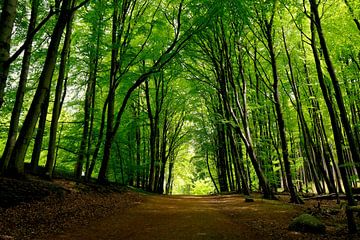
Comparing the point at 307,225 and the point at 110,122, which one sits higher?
the point at 110,122

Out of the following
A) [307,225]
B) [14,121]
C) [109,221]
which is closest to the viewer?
[307,225]

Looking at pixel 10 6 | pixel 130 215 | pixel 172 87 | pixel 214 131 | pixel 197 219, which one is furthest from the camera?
pixel 214 131

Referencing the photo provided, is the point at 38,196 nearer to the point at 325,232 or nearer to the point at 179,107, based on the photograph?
the point at 325,232

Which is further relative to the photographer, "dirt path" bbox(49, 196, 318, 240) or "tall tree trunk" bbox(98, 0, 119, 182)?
"tall tree trunk" bbox(98, 0, 119, 182)

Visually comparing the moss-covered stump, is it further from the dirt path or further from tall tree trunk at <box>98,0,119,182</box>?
tall tree trunk at <box>98,0,119,182</box>

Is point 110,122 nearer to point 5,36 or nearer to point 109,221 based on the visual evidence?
point 109,221

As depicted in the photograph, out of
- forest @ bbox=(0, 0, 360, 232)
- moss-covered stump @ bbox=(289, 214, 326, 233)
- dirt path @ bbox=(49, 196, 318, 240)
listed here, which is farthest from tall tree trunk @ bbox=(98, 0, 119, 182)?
moss-covered stump @ bbox=(289, 214, 326, 233)

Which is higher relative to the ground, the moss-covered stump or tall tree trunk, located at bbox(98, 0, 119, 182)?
tall tree trunk, located at bbox(98, 0, 119, 182)

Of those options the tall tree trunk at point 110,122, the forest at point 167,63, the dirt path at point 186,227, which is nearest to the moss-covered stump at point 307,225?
the dirt path at point 186,227

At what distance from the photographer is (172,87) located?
90.8 ft

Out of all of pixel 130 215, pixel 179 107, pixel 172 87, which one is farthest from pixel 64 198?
pixel 179 107

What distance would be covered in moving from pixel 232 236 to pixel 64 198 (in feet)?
22.3

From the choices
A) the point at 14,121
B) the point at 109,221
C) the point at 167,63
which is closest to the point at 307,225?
the point at 109,221

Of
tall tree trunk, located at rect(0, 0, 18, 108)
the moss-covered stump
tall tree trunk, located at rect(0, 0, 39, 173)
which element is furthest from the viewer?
tall tree trunk, located at rect(0, 0, 39, 173)
